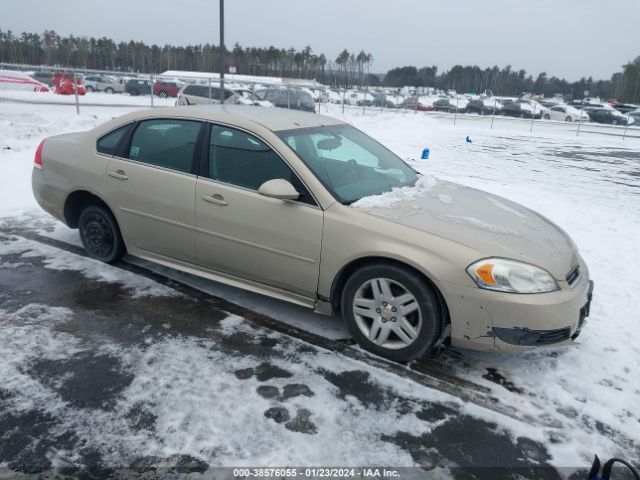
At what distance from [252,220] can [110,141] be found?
5.89 feet

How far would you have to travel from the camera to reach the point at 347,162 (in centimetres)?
407

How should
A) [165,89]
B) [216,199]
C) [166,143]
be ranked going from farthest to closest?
[165,89], [166,143], [216,199]

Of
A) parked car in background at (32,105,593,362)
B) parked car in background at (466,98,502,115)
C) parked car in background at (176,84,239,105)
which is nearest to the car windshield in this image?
parked car in background at (32,105,593,362)

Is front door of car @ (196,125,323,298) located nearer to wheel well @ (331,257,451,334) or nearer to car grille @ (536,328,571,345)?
wheel well @ (331,257,451,334)

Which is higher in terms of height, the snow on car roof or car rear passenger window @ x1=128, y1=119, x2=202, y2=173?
the snow on car roof

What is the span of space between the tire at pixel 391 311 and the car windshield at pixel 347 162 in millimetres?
605

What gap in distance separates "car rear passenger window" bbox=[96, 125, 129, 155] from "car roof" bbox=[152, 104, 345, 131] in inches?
14.4

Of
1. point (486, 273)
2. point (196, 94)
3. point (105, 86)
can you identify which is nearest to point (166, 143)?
point (486, 273)

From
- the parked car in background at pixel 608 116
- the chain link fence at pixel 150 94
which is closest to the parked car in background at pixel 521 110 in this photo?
the chain link fence at pixel 150 94

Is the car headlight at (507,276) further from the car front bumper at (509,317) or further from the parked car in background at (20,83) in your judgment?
the parked car in background at (20,83)

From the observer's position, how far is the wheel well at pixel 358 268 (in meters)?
3.16

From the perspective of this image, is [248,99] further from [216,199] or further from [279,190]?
[279,190]

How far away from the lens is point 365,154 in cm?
436

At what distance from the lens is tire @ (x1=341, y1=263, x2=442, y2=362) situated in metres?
3.16
